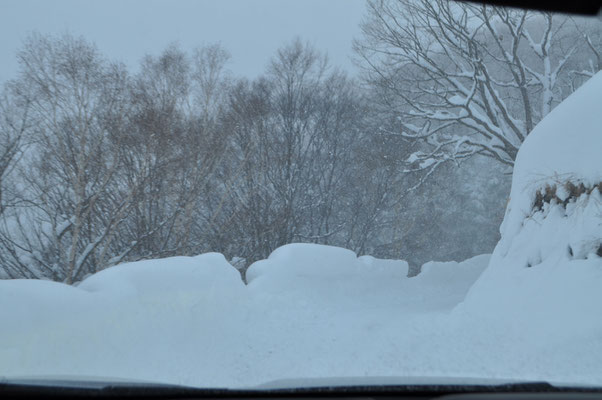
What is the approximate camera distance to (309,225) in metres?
24.0

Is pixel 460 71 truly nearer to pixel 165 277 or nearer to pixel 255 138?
pixel 255 138

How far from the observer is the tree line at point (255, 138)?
45.6 ft

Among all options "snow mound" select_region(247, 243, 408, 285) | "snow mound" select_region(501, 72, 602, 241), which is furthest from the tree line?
"snow mound" select_region(501, 72, 602, 241)

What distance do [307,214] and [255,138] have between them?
4.33 meters

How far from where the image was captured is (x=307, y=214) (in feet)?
77.8

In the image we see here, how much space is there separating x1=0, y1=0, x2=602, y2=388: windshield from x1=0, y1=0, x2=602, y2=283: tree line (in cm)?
9

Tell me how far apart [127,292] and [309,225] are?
18.0 m

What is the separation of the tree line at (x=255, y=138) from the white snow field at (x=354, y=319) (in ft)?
22.6

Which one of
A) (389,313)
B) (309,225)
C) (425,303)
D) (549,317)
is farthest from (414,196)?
(549,317)

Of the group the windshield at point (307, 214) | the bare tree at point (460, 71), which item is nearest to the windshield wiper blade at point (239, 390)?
the windshield at point (307, 214)

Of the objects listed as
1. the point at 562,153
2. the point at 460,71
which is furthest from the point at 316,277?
the point at 460,71

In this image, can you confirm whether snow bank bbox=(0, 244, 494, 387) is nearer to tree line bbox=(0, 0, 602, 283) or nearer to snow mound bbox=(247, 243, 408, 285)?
snow mound bbox=(247, 243, 408, 285)

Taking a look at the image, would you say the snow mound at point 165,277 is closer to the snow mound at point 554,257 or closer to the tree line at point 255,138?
the snow mound at point 554,257

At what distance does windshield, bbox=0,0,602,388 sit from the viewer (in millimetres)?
5262
